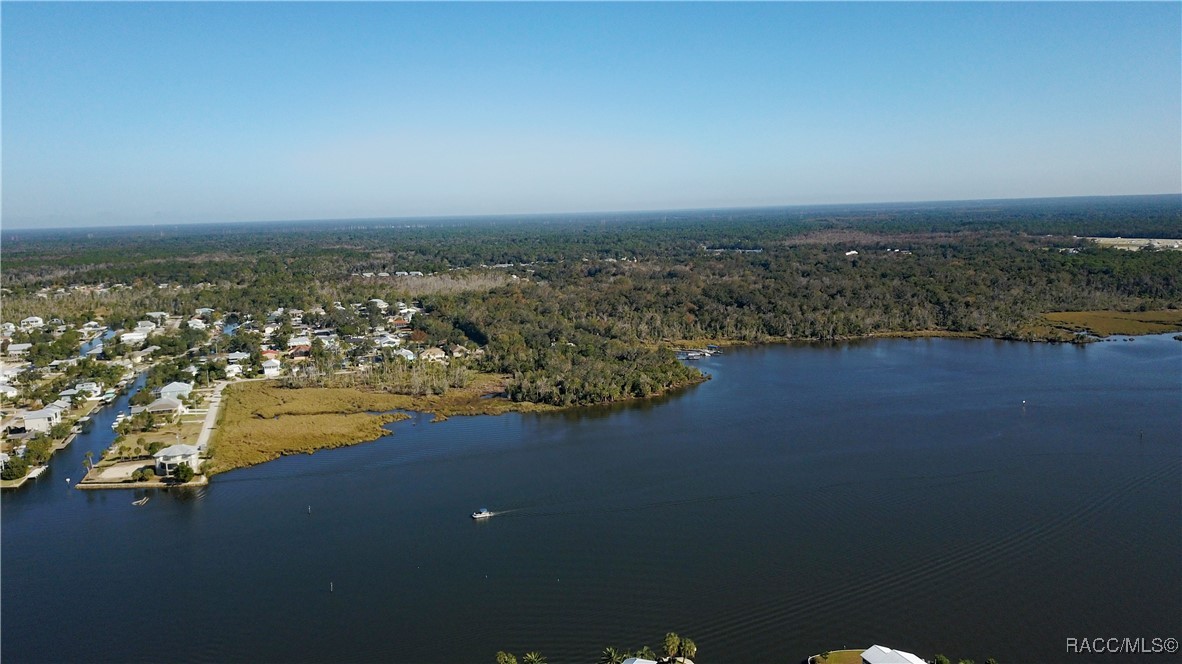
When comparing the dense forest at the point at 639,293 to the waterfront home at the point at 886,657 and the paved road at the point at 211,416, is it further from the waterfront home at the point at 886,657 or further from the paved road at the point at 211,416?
the waterfront home at the point at 886,657

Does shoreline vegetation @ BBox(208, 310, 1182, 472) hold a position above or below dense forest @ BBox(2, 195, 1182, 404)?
below

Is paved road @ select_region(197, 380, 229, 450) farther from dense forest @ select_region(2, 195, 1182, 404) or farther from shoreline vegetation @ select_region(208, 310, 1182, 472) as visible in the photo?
dense forest @ select_region(2, 195, 1182, 404)

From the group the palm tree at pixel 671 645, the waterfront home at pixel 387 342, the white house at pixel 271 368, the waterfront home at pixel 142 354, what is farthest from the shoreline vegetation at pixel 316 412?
the palm tree at pixel 671 645

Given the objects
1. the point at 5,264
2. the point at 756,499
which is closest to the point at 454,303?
the point at 756,499

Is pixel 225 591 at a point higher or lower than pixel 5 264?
lower

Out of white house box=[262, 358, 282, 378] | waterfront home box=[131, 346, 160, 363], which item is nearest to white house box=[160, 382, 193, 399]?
white house box=[262, 358, 282, 378]

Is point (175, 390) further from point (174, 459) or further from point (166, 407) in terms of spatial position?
point (174, 459)

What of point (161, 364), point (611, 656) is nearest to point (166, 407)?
point (161, 364)

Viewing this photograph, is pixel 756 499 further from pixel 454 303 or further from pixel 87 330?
pixel 87 330
